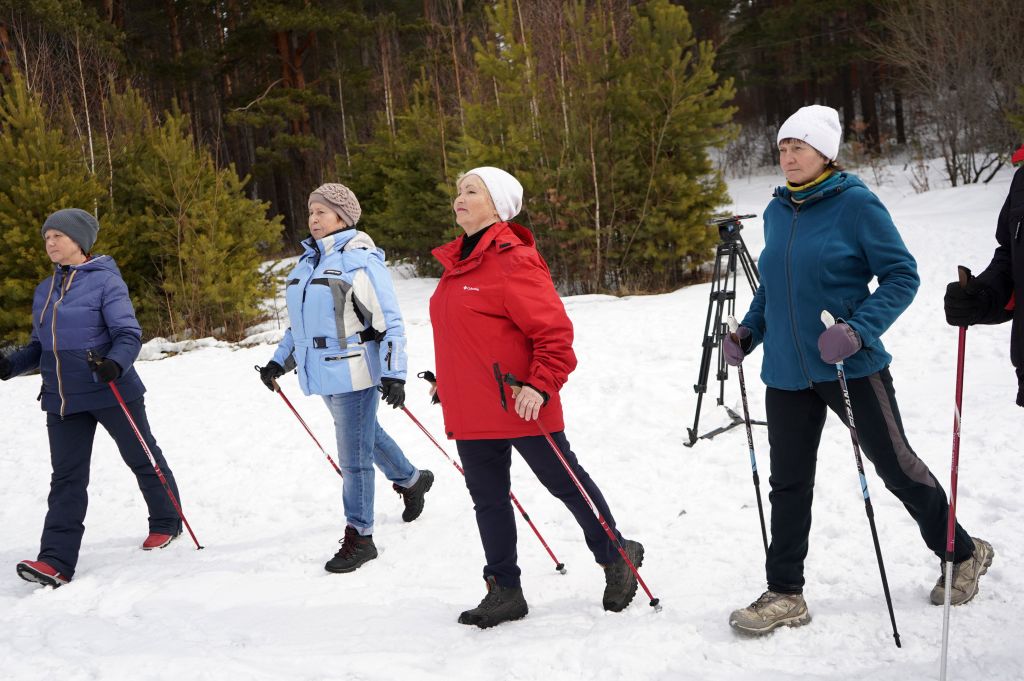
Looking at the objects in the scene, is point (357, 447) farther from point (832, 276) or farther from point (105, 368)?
point (832, 276)

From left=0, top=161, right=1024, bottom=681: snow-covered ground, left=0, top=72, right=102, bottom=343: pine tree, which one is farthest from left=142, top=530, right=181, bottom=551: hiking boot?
left=0, top=72, right=102, bottom=343: pine tree

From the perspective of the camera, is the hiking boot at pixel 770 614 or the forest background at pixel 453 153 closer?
the hiking boot at pixel 770 614

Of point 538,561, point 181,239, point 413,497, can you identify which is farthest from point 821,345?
point 181,239

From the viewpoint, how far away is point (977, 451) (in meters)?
4.56

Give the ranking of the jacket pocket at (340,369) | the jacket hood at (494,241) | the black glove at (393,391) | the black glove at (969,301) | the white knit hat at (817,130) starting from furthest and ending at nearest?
the jacket pocket at (340,369), the black glove at (393,391), the jacket hood at (494,241), the white knit hat at (817,130), the black glove at (969,301)

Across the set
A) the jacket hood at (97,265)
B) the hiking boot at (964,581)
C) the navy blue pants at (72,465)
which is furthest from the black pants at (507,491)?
the jacket hood at (97,265)

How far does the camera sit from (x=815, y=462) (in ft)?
9.56

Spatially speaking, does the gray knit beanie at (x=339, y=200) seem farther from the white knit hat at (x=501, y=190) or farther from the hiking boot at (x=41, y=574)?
the hiking boot at (x=41, y=574)

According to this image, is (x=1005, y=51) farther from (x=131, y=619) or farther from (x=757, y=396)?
(x=131, y=619)

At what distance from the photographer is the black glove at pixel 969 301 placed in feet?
8.39

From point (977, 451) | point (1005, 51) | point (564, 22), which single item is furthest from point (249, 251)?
point (1005, 51)

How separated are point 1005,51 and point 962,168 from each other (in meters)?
3.24

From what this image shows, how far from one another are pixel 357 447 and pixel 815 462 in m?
2.24

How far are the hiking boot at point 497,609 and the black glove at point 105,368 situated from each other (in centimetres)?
220
